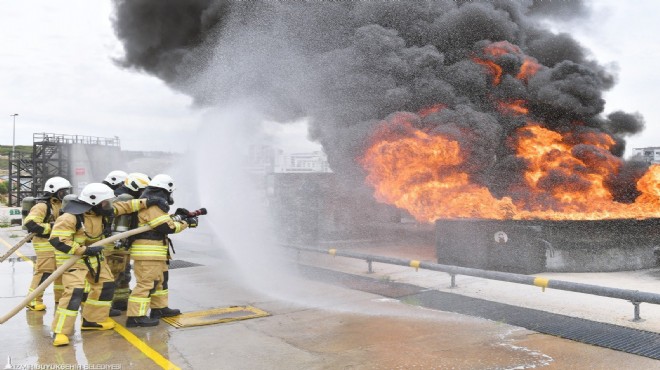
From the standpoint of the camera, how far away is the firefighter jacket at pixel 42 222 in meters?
7.21

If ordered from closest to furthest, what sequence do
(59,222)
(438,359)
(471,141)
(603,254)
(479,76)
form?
(438,359), (59,222), (603,254), (471,141), (479,76)

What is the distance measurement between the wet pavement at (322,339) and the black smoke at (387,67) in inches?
259

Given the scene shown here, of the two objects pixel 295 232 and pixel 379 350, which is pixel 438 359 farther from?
pixel 295 232

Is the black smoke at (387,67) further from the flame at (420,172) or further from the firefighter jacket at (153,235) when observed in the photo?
the firefighter jacket at (153,235)

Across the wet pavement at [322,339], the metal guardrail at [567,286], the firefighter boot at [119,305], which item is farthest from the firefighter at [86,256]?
the metal guardrail at [567,286]

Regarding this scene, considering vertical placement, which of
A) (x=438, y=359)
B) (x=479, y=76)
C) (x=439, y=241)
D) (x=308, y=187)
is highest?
(x=479, y=76)

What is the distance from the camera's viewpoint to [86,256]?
6238mm

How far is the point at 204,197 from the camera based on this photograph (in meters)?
18.8

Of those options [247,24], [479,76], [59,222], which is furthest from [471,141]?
[59,222]

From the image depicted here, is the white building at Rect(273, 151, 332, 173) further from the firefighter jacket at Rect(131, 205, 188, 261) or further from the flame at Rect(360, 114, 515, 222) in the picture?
the firefighter jacket at Rect(131, 205, 188, 261)

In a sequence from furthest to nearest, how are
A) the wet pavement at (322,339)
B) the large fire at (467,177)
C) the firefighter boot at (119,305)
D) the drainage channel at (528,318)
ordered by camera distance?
the large fire at (467,177)
the firefighter boot at (119,305)
the drainage channel at (528,318)
the wet pavement at (322,339)

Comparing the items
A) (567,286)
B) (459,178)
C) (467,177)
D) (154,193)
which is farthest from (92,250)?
(467,177)

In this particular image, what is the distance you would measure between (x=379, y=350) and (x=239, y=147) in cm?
1320

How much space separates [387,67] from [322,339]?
1015cm
